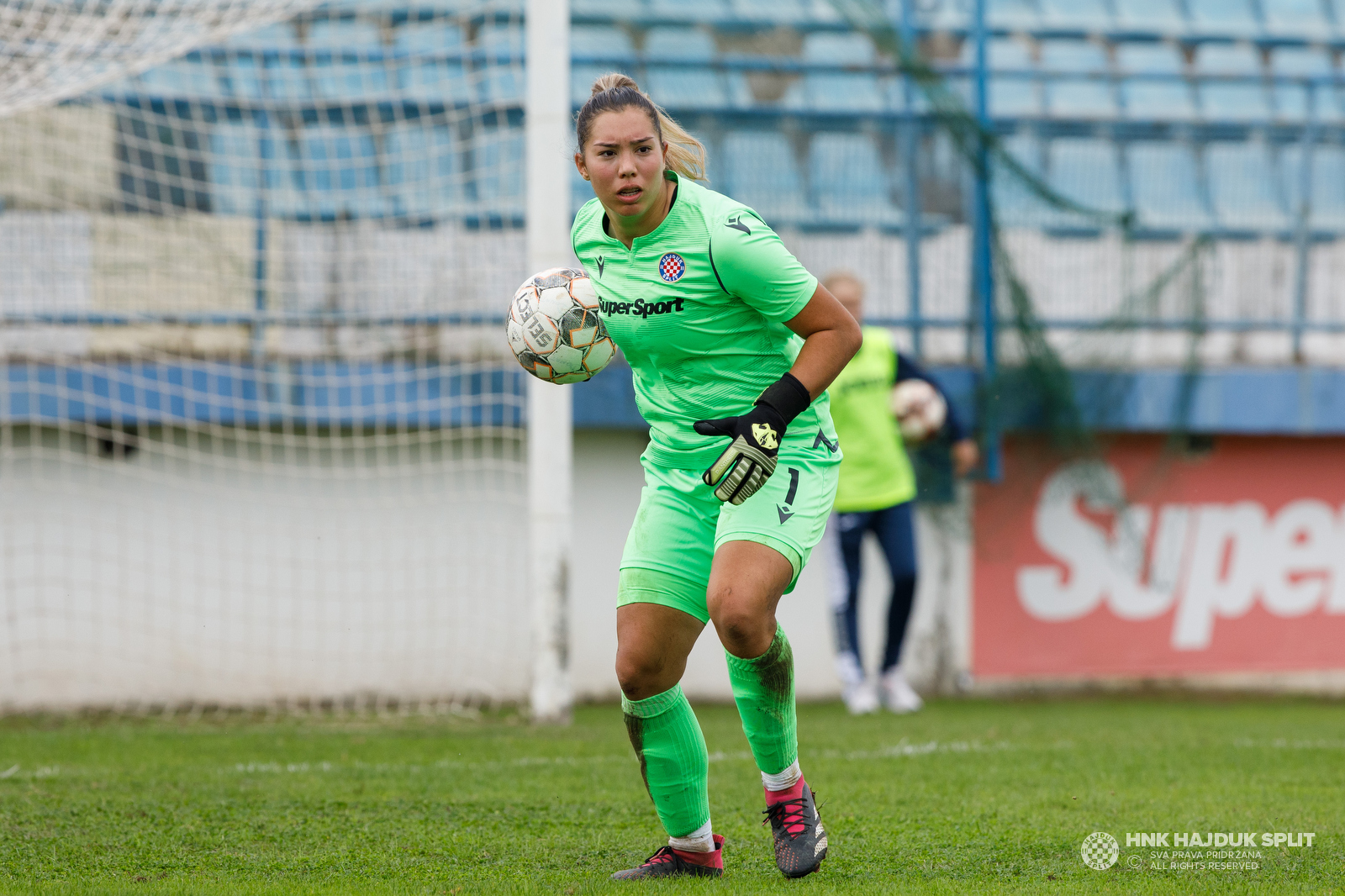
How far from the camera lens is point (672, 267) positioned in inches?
134

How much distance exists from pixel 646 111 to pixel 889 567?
15.3ft

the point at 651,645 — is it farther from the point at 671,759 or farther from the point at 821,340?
the point at 821,340

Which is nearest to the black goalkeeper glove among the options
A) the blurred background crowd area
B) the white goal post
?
the white goal post

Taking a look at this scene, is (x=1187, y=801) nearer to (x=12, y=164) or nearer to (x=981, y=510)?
(x=981, y=510)

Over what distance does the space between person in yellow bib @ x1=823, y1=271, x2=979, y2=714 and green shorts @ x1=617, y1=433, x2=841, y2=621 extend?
13.2ft

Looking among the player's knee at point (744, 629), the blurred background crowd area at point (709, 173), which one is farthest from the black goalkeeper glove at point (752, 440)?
the blurred background crowd area at point (709, 173)

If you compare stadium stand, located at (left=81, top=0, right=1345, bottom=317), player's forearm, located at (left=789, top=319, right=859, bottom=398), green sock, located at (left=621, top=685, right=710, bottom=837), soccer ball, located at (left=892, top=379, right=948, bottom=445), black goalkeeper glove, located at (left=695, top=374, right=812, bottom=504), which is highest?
stadium stand, located at (left=81, top=0, right=1345, bottom=317)

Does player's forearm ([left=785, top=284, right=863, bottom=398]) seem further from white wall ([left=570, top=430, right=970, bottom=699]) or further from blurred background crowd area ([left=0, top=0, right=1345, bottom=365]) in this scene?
white wall ([left=570, top=430, right=970, bottom=699])

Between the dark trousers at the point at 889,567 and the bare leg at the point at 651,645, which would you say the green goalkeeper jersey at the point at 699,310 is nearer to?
the bare leg at the point at 651,645

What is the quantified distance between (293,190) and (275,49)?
2.98 feet

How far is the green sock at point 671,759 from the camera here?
3467 mm

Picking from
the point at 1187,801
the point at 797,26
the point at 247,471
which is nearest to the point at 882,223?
the point at 797,26

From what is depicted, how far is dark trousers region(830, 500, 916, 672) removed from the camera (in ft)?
24.9

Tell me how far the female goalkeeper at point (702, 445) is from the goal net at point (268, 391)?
4259mm
